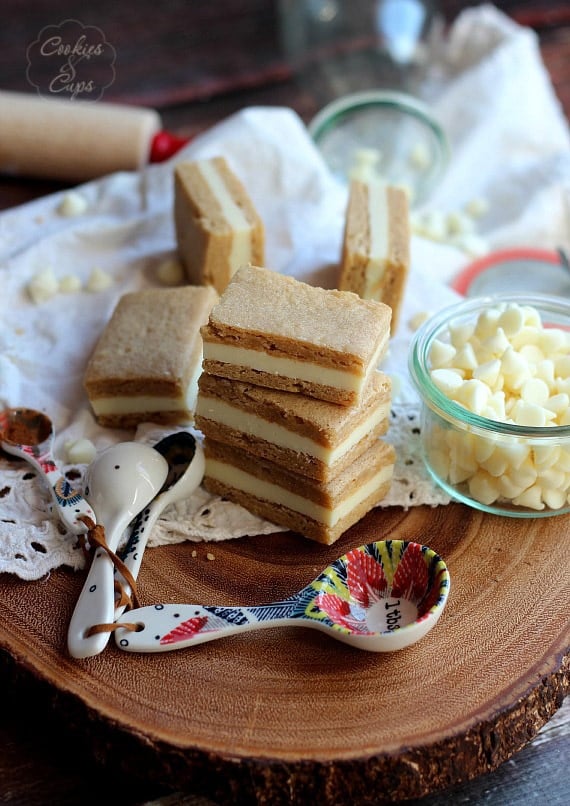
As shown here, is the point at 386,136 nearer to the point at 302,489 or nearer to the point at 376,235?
the point at 376,235

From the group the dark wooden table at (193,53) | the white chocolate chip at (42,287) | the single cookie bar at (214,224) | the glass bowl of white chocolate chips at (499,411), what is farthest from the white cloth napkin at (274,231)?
the dark wooden table at (193,53)

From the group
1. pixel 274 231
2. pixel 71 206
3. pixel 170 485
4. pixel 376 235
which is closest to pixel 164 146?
pixel 71 206

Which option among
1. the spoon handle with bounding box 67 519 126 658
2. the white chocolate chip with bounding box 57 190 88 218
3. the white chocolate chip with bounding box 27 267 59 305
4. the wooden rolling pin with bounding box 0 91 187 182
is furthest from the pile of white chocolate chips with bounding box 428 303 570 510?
the wooden rolling pin with bounding box 0 91 187 182

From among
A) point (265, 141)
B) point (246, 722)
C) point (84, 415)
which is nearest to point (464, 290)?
point (265, 141)

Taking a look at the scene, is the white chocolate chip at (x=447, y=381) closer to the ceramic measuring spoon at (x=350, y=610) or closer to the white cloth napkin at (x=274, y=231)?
the white cloth napkin at (x=274, y=231)

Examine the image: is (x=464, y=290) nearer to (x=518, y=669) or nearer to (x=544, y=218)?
(x=544, y=218)

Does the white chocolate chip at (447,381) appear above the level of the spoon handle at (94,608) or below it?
above
